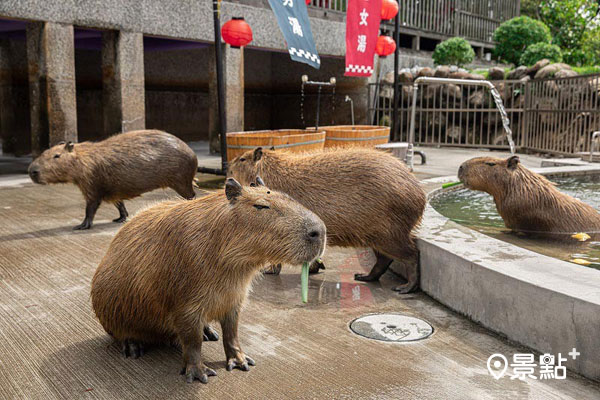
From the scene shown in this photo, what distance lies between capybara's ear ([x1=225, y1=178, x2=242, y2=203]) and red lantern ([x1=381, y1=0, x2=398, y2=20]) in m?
9.63

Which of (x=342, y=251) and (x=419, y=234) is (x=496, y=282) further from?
(x=342, y=251)

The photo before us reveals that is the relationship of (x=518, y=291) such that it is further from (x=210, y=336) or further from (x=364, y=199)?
(x=210, y=336)

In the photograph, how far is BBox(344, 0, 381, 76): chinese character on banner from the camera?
10.1 metres

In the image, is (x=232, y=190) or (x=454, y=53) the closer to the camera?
(x=232, y=190)

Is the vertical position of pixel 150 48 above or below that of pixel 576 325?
above

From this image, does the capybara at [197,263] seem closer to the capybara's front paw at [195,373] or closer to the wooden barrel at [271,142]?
the capybara's front paw at [195,373]

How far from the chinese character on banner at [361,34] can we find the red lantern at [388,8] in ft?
2.42

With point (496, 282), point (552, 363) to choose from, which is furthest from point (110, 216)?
point (552, 363)

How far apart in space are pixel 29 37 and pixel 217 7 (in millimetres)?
3279

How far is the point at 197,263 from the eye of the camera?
258cm

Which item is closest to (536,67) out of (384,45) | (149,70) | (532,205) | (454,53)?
(454,53)

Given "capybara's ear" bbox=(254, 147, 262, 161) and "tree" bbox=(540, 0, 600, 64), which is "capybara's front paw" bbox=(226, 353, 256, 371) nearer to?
"capybara's ear" bbox=(254, 147, 262, 161)

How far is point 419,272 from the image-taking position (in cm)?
398

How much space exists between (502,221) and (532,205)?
81 centimetres
